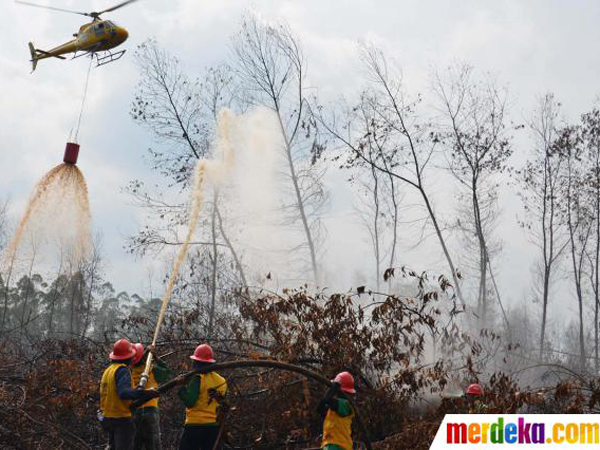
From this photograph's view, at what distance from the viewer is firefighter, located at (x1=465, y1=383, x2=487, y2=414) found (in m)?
9.21

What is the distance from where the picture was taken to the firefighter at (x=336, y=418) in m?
7.66

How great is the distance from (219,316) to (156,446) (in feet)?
17.7

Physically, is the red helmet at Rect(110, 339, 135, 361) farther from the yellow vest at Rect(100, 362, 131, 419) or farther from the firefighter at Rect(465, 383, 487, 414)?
the firefighter at Rect(465, 383, 487, 414)

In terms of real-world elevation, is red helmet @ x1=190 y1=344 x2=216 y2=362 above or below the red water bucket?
below

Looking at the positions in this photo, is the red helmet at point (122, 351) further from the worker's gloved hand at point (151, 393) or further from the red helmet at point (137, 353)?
the red helmet at point (137, 353)

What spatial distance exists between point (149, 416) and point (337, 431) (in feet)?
8.24

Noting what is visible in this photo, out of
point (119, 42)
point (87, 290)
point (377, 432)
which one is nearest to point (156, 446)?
point (377, 432)

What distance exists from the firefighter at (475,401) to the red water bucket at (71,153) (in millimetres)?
10195

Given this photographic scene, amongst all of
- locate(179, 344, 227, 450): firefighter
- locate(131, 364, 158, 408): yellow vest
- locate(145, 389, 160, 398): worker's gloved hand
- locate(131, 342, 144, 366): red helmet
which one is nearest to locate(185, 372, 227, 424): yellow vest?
locate(179, 344, 227, 450): firefighter

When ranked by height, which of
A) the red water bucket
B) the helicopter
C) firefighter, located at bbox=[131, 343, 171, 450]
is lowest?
firefighter, located at bbox=[131, 343, 171, 450]

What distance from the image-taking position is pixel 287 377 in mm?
10375

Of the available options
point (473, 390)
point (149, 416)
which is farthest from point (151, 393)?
point (473, 390)

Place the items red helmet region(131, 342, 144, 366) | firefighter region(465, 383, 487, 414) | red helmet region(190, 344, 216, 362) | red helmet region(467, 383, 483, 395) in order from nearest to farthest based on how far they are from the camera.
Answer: red helmet region(190, 344, 216, 362)
red helmet region(131, 342, 144, 366)
firefighter region(465, 383, 487, 414)
red helmet region(467, 383, 483, 395)

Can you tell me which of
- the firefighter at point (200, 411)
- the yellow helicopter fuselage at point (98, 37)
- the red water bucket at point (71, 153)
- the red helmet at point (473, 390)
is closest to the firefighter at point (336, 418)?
the firefighter at point (200, 411)
